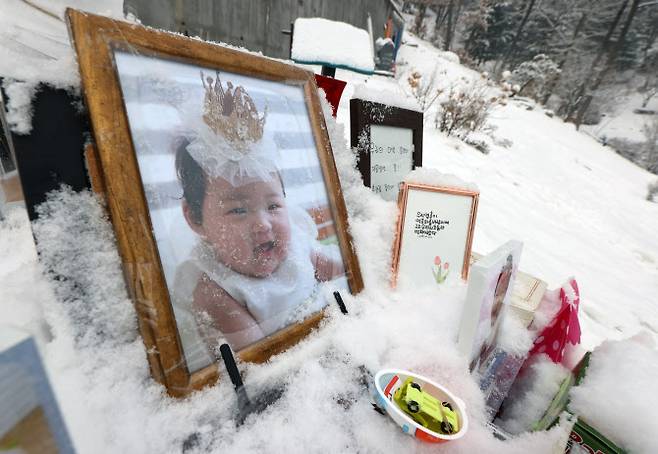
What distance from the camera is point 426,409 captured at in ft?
1.72

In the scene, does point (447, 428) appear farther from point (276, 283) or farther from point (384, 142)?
point (384, 142)

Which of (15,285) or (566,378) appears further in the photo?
(566,378)

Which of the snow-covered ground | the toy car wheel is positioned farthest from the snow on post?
the toy car wheel

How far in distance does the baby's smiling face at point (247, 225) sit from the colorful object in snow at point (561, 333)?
72cm

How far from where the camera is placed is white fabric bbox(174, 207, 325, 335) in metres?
Answer: 0.55

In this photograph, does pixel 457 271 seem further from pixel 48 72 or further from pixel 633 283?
pixel 633 283

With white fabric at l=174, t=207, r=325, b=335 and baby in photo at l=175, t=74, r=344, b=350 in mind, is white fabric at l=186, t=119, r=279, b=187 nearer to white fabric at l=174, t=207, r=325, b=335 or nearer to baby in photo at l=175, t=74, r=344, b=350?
baby in photo at l=175, t=74, r=344, b=350

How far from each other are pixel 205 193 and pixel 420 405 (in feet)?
1.65

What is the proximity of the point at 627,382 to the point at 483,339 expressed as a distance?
9.4 inches

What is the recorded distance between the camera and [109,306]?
50 cm

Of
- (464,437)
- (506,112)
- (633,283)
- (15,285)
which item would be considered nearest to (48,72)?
(15,285)

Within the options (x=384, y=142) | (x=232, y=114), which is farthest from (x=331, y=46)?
(x=232, y=114)

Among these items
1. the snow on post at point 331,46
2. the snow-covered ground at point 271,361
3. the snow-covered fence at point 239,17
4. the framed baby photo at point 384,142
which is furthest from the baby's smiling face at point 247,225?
the snow-covered fence at point 239,17

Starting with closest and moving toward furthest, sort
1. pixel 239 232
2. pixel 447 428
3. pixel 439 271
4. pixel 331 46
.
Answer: pixel 447 428, pixel 239 232, pixel 439 271, pixel 331 46
